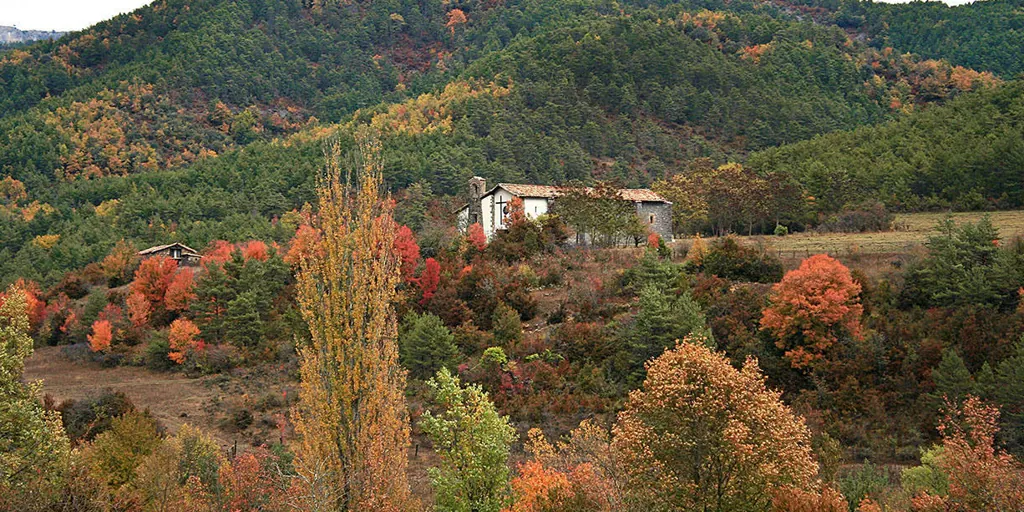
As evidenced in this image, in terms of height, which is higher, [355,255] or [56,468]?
[355,255]

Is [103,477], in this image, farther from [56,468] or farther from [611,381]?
[611,381]

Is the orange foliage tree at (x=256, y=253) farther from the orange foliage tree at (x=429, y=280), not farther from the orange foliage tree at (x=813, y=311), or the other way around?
the orange foliage tree at (x=813, y=311)

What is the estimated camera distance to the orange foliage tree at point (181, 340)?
149 feet

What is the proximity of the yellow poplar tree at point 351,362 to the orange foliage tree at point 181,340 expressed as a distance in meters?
37.2

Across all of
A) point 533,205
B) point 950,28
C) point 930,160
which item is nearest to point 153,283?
point 533,205

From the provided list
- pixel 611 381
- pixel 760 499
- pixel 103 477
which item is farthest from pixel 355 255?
pixel 611 381

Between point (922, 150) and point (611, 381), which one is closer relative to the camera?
point (611, 381)

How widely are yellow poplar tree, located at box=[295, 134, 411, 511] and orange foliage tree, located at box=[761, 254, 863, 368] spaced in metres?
21.6

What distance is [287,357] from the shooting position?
43875 mm

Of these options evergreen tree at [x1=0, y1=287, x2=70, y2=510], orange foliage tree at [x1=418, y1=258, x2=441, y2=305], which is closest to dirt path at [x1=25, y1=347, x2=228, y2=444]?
orange foliage tree at [x1=418, y1=258, x2=441, y2=305]

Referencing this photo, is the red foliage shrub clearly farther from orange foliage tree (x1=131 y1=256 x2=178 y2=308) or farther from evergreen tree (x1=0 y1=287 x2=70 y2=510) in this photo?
evergreen tree (x1=0 y1=287 x2=70 y2=510)

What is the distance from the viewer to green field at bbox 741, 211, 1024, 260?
38322 mm

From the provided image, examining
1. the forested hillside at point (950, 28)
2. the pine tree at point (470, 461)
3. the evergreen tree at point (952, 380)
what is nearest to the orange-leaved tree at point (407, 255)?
the pine tree at point (470, 461)

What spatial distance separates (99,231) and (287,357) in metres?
46.9
